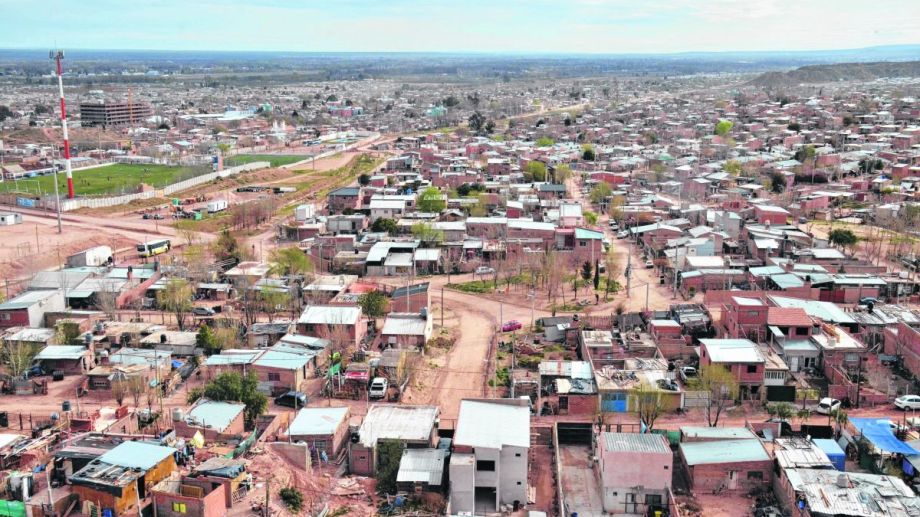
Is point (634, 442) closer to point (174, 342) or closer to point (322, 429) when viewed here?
point (322, 429)

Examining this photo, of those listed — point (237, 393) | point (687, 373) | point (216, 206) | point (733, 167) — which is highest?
point (733, 167)

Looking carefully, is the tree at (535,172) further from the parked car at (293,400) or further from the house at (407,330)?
the parked car at (293,400)

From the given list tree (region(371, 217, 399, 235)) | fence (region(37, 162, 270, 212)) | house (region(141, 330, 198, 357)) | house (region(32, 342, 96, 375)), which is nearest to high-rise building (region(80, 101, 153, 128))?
fence (region(37, 162, 270, 212))

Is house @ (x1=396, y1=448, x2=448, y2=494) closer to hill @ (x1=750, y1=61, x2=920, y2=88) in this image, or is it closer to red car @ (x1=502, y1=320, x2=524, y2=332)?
red car @ (x1=502, y1=320, x2=524, y2=332)

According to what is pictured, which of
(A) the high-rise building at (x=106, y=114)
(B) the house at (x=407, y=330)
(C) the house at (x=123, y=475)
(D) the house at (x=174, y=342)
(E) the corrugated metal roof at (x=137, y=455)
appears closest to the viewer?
(C) the house at (x=123, y=475)

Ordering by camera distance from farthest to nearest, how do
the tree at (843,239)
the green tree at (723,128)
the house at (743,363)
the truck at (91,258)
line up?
the green tree at (723,128) → the tree at (843,239) → the truck at (91,258) → the house at (743,363)

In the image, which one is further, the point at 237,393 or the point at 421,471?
the point at 237,393

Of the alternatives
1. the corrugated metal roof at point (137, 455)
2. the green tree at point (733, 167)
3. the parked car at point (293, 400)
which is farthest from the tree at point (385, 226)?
the green tree at point (733, 167)

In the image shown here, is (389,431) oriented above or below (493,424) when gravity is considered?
below

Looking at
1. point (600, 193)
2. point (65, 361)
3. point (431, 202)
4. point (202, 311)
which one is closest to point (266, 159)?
point (431, 202)
